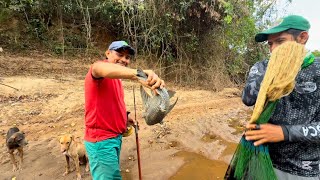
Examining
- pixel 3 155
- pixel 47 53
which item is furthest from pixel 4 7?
pixel 3 155

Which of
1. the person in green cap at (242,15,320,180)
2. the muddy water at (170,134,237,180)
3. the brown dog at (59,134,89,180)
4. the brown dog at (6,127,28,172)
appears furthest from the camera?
the muddy water at (170,134,237,180)

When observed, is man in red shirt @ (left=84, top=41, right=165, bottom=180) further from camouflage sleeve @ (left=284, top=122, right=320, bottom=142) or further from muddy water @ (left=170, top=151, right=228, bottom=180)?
muddy water @ (left=170, top=151, right=228, bottom=180)

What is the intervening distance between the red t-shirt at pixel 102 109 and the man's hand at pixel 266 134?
1.31 m

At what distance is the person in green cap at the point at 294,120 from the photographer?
156 cm

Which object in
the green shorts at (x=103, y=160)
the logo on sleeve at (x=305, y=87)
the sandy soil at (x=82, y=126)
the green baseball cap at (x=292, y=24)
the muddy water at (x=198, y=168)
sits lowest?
the muddy water at (x=198, y=168)

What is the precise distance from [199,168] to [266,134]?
3423 millimetres

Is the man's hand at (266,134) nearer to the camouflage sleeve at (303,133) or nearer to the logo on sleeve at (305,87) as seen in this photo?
the camouflage sleeve at (303,133)

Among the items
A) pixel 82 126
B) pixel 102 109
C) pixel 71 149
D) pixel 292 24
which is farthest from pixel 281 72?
pixel 82 126

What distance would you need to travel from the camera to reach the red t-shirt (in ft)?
7.98

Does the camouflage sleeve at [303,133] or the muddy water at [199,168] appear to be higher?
the camouflage sleeve at [303,133]

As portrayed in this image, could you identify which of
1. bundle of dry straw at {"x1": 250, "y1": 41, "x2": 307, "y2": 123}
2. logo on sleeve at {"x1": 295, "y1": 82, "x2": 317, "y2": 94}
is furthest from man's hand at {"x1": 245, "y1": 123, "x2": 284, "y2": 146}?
logo on sleeve at {"x1": 295, "y1": 82, "x2": 317, "y2": 94}

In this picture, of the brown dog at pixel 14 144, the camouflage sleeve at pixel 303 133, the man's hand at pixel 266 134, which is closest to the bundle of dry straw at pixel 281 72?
the man's hand at pixel 266 134

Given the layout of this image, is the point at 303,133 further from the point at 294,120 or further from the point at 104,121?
the point at 104,121

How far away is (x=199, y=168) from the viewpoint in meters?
4.80
